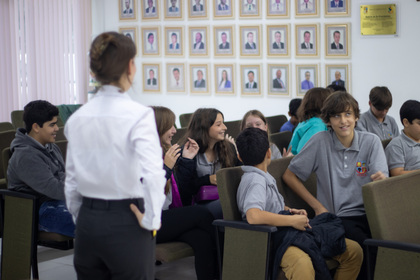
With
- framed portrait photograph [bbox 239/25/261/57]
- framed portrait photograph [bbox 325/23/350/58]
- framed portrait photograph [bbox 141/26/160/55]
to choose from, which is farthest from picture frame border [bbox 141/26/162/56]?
framed portrait photograph [bbox 325/23/350/58]

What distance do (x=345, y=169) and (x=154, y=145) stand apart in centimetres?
198

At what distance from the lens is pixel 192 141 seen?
456 cm

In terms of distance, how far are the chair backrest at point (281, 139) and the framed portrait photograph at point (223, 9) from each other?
4059 millimetres

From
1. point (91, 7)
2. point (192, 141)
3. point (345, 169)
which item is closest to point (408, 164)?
point (345, 169)

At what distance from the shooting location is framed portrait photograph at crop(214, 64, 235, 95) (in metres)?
9.95

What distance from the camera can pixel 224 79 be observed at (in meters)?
10.0

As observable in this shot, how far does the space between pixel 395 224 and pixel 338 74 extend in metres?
5.44

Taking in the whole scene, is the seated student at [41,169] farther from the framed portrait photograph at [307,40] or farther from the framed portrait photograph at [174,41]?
the framed portrait photograph at [174,41]

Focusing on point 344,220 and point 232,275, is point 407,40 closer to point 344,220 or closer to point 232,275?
point 344,220

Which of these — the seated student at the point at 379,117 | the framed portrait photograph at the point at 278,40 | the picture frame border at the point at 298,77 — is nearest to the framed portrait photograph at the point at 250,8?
the framed portrait photograph at the point at 278,40

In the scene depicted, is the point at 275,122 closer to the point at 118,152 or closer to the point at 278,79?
the point at 278,79

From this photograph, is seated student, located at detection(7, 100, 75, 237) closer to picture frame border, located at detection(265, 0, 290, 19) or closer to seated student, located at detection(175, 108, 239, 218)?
seated student, located at detection(175, 108, 239, 218)

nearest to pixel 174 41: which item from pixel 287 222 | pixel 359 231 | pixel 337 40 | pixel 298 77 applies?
pixel 298 77

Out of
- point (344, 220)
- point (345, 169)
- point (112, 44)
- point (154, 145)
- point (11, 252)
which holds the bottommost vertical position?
point (11, 252)
